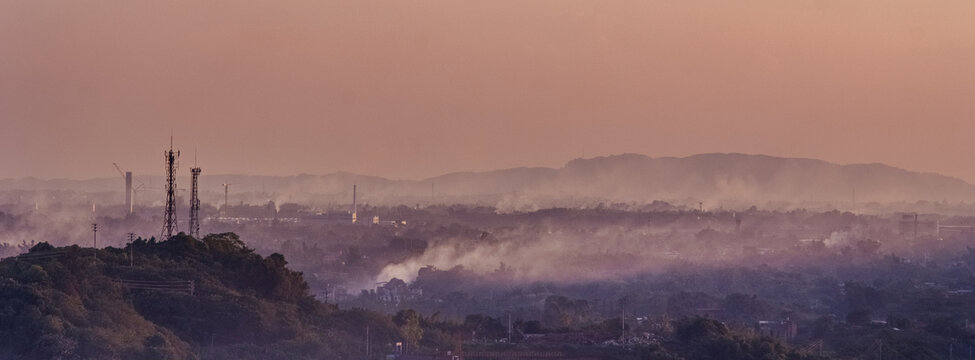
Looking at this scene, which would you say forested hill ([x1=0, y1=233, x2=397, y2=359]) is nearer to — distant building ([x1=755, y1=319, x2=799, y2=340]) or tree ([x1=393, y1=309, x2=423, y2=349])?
tree ([x1=393, y1=309, x2=423, y2=349])

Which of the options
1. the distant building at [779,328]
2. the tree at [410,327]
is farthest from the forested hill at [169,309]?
the distant building at [779,328]

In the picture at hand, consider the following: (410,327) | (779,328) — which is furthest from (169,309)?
(779,328)

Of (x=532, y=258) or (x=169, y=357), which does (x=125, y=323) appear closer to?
(x=169, y=357)

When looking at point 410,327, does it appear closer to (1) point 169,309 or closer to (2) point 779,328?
(1) point 169,309

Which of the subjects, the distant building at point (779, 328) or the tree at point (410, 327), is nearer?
the tree at point (410, 327)

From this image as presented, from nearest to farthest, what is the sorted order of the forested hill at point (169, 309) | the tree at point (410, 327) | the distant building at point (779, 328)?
the forested hill at point (169, 309) → the tree at point (410, 327) → the distant building at point (779, 328)

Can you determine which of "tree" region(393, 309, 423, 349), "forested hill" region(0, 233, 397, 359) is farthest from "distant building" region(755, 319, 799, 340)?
"forested hill" region(0, 233, 397, 359)

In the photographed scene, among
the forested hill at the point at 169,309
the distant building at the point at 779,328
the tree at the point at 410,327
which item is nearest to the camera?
the forested hill at the point at 169,309

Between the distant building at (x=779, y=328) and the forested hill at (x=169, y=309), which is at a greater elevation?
the forested hill at (x=169, y=309)

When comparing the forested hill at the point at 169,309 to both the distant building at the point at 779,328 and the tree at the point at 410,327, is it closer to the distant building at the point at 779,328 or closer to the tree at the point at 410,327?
the tree at the point at 410,327
